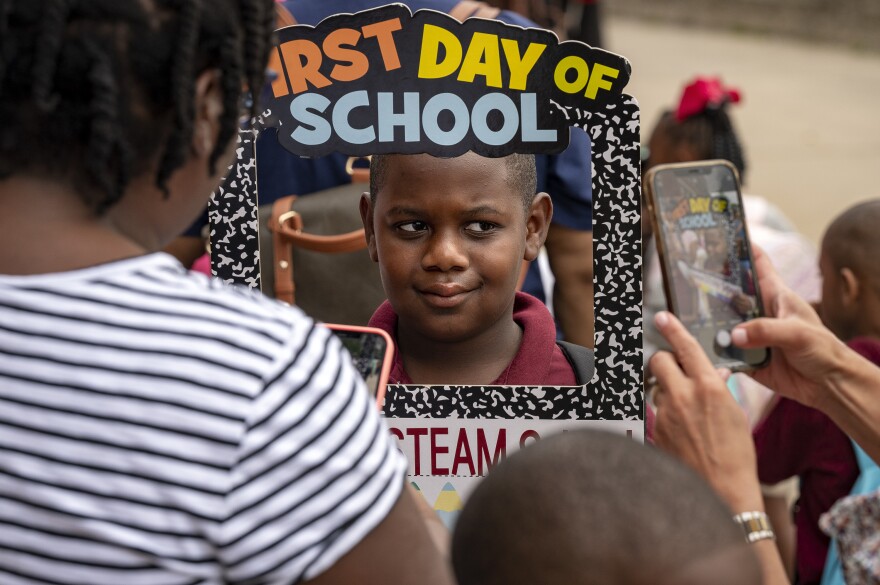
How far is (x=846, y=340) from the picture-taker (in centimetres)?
275

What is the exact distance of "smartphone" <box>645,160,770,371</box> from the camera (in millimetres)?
1763

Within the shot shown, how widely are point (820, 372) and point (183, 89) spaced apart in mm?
1304

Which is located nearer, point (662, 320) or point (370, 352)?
point (370, 352)

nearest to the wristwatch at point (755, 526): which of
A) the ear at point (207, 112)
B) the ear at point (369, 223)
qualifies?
the ear at point (369, 223)

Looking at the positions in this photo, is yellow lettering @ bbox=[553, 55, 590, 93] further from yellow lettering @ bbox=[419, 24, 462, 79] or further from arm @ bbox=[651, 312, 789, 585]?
arm @ bbox=[651, 312, 789, 585]

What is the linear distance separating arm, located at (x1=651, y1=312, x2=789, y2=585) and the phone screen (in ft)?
1.49

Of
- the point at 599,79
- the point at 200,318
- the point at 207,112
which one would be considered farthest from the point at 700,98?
the point at 200,318

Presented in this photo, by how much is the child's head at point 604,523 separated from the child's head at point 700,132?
3.32m

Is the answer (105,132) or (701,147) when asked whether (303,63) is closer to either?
(105,132)

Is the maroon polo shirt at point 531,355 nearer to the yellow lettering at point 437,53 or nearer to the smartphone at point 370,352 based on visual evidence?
the smartphone at point 370,352

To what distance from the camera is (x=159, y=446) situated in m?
0.94

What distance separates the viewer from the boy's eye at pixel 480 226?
1.63 meters

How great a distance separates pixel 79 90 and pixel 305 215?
1.12 meters

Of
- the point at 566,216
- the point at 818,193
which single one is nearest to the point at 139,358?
the point at 566,216
